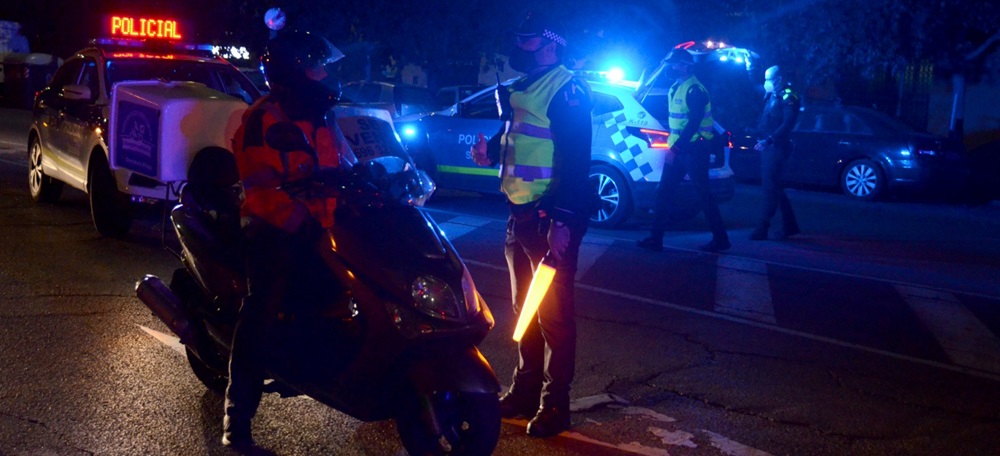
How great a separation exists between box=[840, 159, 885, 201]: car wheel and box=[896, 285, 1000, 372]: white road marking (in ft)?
24.2

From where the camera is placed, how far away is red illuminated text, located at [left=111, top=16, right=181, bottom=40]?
10.2m

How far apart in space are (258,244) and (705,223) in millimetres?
8559

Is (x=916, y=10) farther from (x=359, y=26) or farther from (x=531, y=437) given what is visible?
(x=531, y=437)

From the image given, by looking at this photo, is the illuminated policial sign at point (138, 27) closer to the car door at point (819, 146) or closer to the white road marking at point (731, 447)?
the white road marking at point (731, 447)

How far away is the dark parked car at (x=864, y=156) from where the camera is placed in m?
15.3

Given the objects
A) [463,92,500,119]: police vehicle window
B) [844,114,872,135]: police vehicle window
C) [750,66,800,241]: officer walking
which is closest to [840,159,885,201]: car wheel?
[844,114,872,135]: police vehicle window

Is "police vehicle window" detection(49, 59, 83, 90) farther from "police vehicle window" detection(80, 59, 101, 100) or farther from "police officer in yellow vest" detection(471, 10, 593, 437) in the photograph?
"police officer in yellow vest" detection(471, 10, 593, 437)

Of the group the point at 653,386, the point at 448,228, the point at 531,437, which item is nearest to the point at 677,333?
the point at 653,386

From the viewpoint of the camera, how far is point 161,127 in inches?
297

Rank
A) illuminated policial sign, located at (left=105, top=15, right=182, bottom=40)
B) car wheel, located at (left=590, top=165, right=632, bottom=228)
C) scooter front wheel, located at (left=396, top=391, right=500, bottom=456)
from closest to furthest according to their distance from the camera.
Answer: scooter front wheel, located at (left=396, top=391, right=500, bottom=456)
illuminated policial sign, located at (left=105, top=15, right=182, bottom=40)
car wheel, located at (left=590, top=165, right=632, bottom=228)

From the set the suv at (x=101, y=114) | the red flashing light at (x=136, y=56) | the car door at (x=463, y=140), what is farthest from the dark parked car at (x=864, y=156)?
the red flashing light at (x=136, y=56)

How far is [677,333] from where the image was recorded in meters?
6.94

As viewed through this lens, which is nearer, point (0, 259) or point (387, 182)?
point (387, 182)

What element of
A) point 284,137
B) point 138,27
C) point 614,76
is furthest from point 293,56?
point 614,76
